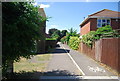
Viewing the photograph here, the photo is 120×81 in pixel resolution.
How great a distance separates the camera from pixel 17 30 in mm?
4848

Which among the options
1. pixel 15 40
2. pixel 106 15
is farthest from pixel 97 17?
pixel 15 40

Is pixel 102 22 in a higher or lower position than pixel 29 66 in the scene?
higher

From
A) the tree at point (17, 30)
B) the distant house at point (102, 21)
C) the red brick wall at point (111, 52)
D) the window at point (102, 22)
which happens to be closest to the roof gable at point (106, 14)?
the distant house at point (102, 21)

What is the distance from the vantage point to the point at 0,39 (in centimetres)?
459

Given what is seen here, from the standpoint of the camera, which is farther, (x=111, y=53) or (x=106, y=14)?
(x=106, y=14)

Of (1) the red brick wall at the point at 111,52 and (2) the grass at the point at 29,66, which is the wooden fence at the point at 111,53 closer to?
(1) the red brick wall at the point at 111,52

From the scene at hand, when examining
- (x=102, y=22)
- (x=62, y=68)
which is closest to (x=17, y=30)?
(x=62, y=68)

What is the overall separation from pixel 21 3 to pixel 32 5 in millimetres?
555

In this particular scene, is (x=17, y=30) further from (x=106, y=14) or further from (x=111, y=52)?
(x=106, y=14)

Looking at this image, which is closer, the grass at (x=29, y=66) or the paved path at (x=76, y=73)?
the paved path at (x=76, y=73)

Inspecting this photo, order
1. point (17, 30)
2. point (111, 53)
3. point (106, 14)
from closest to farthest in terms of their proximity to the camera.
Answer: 1. point (17, 30)
2. point (111, 53)
3. point (106, 14)

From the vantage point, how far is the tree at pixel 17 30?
4.69m

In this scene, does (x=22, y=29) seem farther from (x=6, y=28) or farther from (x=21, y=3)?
(x=21, y=3)

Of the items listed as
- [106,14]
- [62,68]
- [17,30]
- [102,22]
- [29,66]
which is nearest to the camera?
[17,30]
